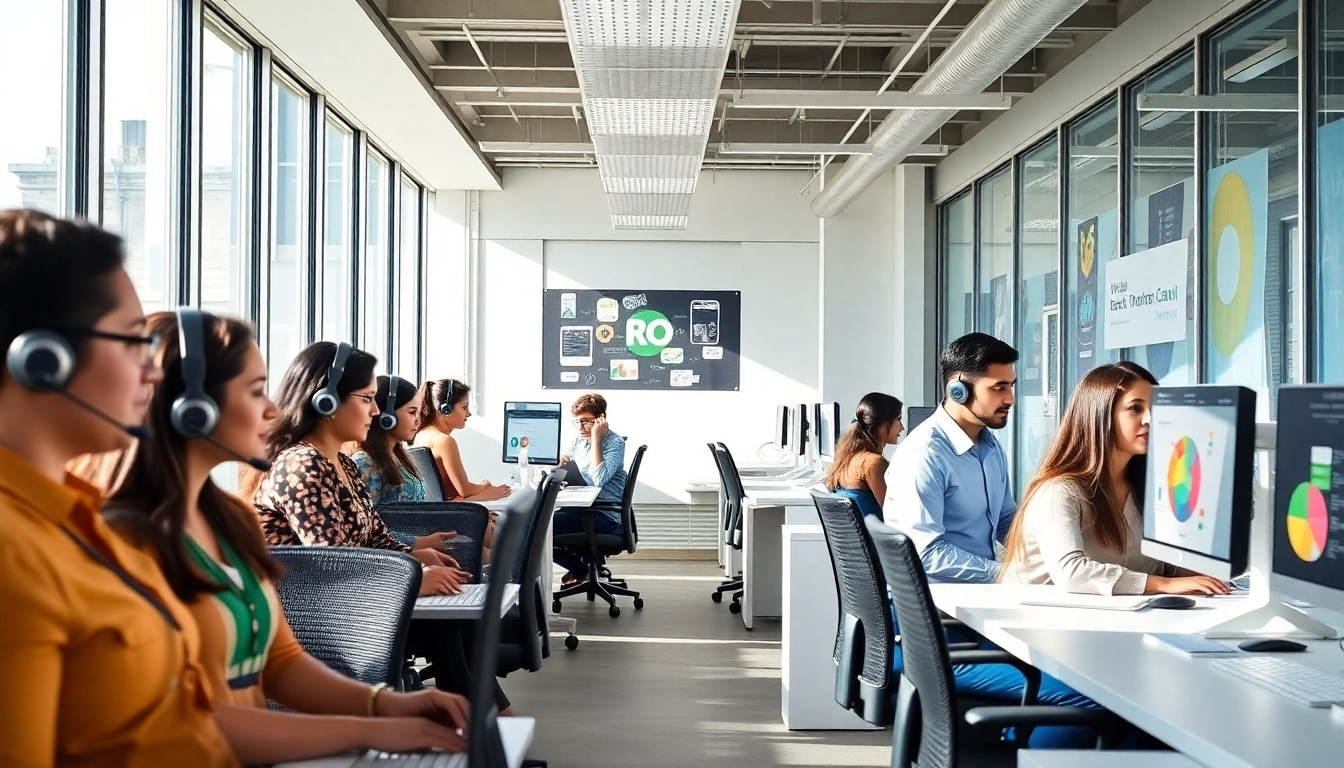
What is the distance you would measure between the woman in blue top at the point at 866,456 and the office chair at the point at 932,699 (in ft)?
9.88

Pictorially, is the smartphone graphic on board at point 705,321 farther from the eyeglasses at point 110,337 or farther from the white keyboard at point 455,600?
the eyeglasses at point 110,337

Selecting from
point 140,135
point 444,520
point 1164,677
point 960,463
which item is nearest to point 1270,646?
point 1164,677

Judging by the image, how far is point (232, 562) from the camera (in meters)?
1.90

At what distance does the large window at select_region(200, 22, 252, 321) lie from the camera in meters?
5.93

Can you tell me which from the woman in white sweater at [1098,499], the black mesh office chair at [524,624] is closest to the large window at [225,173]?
the black mesh office chair at [524,624]

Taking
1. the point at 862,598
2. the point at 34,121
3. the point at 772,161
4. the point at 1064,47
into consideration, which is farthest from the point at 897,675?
the point at 772,161

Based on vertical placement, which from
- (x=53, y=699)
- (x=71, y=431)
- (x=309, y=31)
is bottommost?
(x=53, y=699)

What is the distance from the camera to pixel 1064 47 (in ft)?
24.8

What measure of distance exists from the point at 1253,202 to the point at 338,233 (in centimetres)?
556

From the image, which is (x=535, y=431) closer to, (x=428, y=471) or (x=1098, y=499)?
(x=428, y=471)

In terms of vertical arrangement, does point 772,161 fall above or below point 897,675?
above

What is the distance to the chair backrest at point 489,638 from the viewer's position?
1165 millimetres

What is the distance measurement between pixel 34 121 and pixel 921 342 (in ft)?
24.0

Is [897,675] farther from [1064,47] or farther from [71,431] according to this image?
[1064,47]
